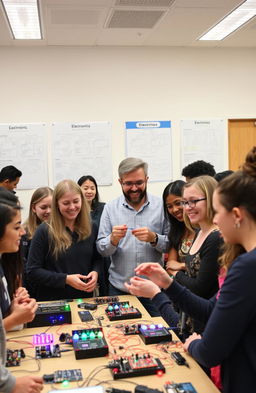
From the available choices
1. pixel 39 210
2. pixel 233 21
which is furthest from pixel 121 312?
pixel 233 21

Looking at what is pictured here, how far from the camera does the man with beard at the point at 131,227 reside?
2.64m

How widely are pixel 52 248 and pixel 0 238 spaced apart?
87cm

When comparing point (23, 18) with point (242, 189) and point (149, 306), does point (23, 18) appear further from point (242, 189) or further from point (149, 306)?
point (242, 189)

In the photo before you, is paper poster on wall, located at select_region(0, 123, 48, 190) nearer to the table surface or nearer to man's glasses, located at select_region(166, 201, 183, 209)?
man's glasses, located at select_region(166, 201, 183, 209)

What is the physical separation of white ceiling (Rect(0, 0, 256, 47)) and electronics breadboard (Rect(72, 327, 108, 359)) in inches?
119

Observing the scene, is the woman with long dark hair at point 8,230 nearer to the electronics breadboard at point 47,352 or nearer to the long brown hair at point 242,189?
the electronics breadboard at point 47,352

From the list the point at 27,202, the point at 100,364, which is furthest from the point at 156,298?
the point at 27,202

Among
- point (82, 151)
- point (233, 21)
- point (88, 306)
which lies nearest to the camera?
point (88, 306)

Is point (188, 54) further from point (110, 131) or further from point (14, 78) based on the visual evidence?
point (14, 78)

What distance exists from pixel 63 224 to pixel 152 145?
2.66 meters

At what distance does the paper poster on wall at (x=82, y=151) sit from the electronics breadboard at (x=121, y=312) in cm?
276

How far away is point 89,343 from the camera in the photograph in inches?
67.4

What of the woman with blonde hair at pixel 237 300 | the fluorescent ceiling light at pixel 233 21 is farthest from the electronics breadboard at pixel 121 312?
the fluorescent ceiling light at pixel 233 21

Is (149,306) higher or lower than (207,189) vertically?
lower
